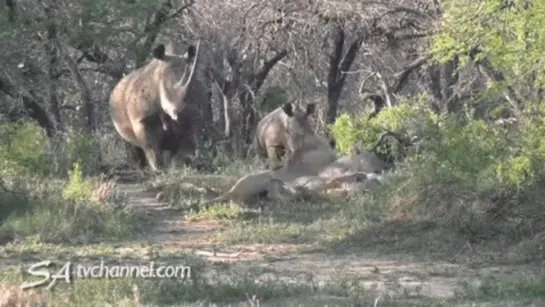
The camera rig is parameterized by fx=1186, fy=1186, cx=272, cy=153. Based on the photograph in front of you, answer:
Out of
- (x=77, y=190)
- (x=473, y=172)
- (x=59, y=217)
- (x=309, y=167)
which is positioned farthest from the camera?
(x=309, y=167)

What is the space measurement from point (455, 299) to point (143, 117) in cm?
1095

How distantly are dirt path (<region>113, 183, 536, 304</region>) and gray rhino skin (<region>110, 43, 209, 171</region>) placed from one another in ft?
14.4

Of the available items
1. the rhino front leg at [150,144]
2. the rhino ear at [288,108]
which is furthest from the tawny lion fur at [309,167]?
the rhino front leg at [150,144]

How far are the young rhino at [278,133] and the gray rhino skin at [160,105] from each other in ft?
4.15

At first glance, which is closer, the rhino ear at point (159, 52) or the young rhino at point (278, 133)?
the rhino ear at point (159, 52)

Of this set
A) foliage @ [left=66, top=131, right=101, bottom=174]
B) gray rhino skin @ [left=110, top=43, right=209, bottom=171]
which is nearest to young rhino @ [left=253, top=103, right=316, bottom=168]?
gray rhino skin @ [left=110, top=43, right=209, bottom=171]

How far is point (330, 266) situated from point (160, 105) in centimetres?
803

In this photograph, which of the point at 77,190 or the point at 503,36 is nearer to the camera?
the point at 503,36

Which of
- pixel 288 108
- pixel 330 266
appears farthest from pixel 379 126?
pixel 330 266

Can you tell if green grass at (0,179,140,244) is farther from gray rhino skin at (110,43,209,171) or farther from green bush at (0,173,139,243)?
gray rhino skin at (110,43,209,171)

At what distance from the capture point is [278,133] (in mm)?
20047

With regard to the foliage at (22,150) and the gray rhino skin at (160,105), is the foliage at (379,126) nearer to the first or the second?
the gray rhino skin at (160,105)

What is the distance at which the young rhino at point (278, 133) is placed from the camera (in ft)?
63.8

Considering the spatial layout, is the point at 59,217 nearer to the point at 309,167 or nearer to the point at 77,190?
the point at 77,190
